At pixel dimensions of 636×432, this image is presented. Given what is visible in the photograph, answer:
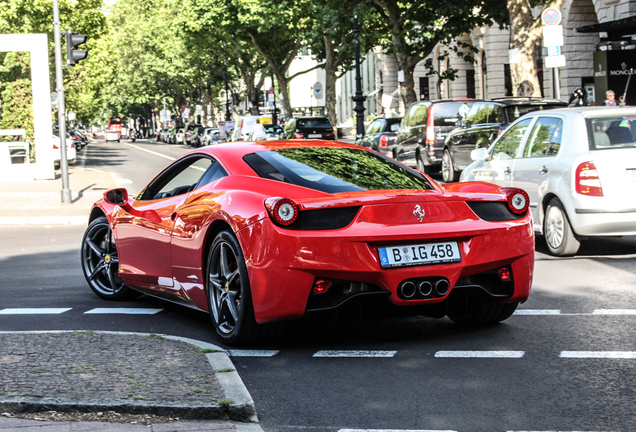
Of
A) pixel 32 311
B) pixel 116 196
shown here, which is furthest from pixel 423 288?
pixel 32 311

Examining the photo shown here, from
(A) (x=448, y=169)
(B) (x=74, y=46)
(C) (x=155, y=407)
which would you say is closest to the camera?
Answer: (C) (x=155, y=407)

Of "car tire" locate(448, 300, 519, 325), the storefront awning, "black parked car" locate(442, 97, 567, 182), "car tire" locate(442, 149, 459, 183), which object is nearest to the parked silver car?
"car tire" locate(448, 300, 519, 325)

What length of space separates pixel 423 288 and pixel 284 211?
3.02ft

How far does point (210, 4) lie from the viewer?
5112cm

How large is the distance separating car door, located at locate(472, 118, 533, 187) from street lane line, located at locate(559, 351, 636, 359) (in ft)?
18.0

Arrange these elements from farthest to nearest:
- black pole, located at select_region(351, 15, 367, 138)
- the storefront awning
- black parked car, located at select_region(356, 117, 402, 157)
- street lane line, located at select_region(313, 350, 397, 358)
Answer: black pole, located at select_region(351, 15, 367, 138)
the storefront awning
black parked car, located at select_region(356, 117, 402, 157)
street lane line, located at select_region(313, 350, 397, 358)

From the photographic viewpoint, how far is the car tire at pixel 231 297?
17.8ft

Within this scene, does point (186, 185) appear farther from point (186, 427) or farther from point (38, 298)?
point (186, 427)

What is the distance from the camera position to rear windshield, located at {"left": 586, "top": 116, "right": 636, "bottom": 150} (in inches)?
360

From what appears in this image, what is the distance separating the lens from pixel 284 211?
5.14 m

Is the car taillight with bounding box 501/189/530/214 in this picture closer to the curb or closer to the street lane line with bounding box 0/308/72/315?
the curb

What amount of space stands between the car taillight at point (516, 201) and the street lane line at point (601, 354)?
0.95 m

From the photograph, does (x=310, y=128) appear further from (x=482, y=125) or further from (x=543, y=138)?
(x=543, y=138)

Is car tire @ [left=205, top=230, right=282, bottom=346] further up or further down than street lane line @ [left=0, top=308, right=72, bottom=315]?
further up
